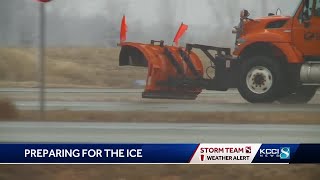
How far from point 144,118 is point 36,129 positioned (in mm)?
650

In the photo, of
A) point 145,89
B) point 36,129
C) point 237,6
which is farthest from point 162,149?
point 237,6

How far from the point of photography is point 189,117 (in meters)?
3.50

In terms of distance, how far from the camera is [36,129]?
3.37 metres

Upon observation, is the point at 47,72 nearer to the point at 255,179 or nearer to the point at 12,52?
the point at 12,52

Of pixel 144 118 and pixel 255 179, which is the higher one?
pixel 144 118

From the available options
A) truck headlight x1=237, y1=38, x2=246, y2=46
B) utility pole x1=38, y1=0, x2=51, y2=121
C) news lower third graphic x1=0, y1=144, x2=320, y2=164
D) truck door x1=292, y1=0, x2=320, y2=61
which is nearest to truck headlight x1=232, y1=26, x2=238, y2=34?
truck headlight x1=237, y1=38, x2=246, y2=46

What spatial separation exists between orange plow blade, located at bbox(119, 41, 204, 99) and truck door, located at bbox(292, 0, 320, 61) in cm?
71

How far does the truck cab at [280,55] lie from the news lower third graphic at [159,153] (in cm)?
36

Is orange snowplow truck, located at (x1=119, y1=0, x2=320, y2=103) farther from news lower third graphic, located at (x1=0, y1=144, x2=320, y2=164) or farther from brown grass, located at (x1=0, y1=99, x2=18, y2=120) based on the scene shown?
brown grass, located at (x1=0, y1=99, x2=18, y2=120)

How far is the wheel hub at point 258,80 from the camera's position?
3.83 m

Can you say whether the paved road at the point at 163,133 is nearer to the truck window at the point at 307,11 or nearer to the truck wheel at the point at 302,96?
the truck wheel at the point at 302,96

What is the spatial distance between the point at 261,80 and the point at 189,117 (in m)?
0.95

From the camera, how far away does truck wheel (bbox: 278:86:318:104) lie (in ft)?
11.5

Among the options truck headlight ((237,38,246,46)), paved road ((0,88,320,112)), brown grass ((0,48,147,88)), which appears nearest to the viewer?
brown grass ((0,48,147,88))
